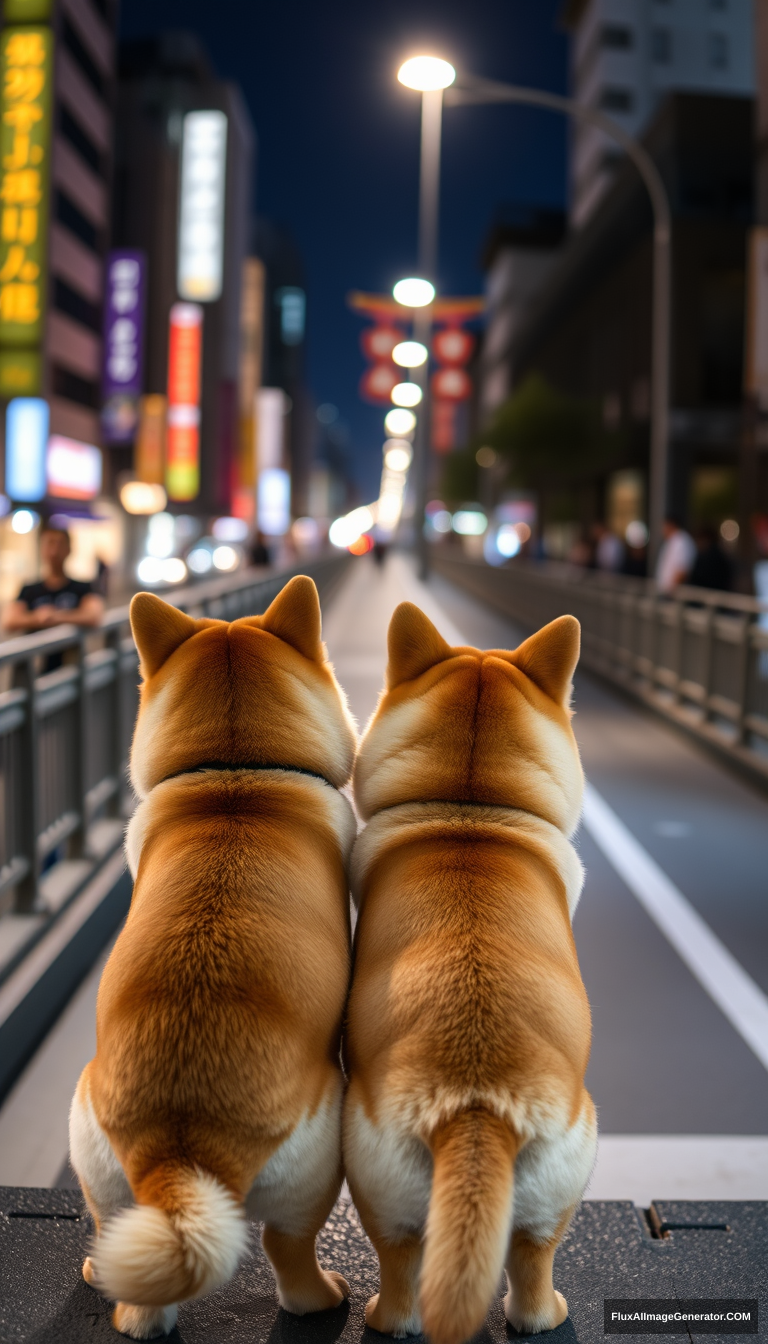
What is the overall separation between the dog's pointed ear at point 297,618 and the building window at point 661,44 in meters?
85.2

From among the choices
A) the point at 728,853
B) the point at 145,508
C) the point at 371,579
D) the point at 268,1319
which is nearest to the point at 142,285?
the point at 145,508

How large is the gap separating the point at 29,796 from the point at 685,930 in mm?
3088

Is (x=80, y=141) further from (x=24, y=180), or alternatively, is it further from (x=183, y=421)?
(x=24, y=180)

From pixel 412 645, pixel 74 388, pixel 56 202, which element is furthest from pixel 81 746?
pixel 74 388

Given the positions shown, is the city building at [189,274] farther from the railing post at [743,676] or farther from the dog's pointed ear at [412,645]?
the dog's pointed ear at [412,645]

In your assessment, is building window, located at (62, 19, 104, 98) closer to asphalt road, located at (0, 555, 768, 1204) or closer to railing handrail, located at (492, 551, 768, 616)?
railing handrail, located at (492, 551, 768, 616)

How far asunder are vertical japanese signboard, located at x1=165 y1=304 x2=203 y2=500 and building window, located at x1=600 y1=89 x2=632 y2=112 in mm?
28250

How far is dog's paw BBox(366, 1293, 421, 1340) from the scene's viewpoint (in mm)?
2545

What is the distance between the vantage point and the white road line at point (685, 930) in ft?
17.8

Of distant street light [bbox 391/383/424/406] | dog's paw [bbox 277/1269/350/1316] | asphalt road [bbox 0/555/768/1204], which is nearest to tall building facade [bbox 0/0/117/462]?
distant street light [bbox 391/383/424/406]

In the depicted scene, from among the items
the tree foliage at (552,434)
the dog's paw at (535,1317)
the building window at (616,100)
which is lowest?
the dog's paw at (535,1317)

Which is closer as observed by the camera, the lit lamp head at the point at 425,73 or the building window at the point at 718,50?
the lit lamp head at the point at 425,73

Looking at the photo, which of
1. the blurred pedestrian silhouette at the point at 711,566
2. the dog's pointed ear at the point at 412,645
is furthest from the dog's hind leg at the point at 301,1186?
the blurred pedestrian silhouette at the point at 711,566

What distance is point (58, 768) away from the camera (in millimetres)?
6375
